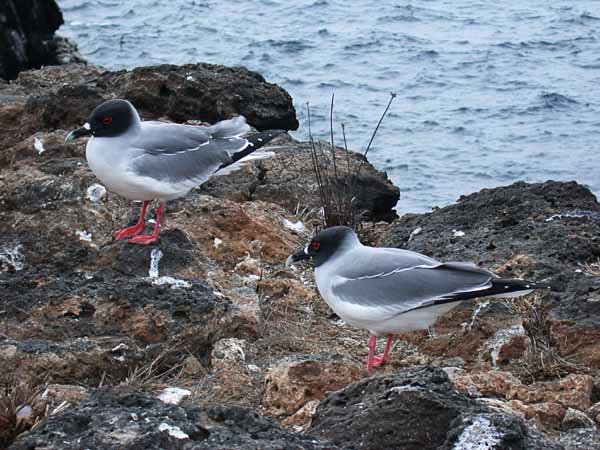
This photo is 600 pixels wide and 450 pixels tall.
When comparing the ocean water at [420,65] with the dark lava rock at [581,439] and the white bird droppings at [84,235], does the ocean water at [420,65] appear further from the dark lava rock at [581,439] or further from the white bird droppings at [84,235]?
the dark lava rock at [581,439]

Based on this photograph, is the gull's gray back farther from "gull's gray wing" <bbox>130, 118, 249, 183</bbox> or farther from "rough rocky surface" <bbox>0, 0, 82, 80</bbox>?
"rough rocky surface" <bbox>0, 0, 82, 80</bbox>

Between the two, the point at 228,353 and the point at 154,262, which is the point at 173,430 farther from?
the point at 154,262

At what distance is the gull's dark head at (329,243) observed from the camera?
20.4 feet

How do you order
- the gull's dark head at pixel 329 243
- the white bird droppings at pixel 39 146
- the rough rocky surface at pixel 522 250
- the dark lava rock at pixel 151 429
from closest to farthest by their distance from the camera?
1. the dark lava rock at pixel 151 429
2. the gull's dark head at pixel 329 243
3. the rough rocky surface at pixel 522 250
4. the white bird droppings at pixel 39 146

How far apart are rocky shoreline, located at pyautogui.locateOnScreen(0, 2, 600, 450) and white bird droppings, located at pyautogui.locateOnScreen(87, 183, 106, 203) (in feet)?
0.05

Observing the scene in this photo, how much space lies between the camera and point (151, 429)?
3.79 m

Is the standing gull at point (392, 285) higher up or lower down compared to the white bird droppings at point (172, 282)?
higher up

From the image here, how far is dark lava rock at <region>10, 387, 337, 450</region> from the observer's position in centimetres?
374

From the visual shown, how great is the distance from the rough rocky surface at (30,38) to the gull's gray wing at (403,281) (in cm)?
1314

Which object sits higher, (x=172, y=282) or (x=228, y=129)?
(x=228, y=129)

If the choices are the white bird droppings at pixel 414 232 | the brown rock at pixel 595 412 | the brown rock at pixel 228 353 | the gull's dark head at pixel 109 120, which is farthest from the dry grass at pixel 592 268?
the gull's dark head at pixel 109 120

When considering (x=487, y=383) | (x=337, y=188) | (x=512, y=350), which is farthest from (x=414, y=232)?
(x=487, y=383)

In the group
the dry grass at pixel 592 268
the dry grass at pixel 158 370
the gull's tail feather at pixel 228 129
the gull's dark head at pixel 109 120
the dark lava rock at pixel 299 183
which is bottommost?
the dark lava rock at pixel 299 183

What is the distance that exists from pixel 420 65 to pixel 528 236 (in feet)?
50.3
